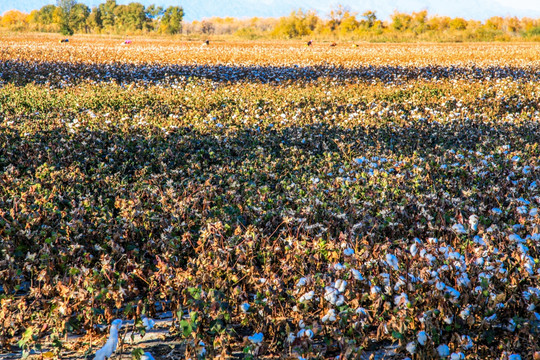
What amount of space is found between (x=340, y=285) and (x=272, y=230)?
5.14 feet

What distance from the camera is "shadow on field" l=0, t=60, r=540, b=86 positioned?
16.0 metres

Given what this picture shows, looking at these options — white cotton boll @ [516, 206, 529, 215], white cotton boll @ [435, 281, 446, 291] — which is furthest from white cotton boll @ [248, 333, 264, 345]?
white cotton boll @ [516, 206, 529, 215]

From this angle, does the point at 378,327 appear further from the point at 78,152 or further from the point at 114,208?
the point at 78,152

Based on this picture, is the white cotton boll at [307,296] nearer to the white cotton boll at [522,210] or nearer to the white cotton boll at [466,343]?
the white cotton boll at [466,343]

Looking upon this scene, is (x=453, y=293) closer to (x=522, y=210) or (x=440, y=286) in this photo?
(x=440, y=286)

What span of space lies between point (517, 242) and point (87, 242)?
395 cm

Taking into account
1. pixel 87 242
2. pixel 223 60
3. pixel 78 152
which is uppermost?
pixel 223 60

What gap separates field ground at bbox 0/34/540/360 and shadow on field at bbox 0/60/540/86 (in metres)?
5.42

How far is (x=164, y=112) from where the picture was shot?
1056 centimetres

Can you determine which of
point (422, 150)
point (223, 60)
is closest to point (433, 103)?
point (422, 150)

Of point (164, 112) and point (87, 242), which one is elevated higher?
point (164, 112)

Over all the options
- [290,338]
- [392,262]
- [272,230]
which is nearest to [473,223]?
[392,262]

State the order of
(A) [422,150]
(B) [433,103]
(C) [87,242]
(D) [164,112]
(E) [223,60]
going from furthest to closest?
(E) [223,60] → (B) [433,103] → (D) [164,112] → (A) [422,150] → (C) [87,242]

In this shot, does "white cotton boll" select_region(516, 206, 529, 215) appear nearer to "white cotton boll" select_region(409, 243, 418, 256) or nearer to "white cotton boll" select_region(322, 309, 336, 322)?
"white cotton boll" select_region(409, 243, 418, 256)
